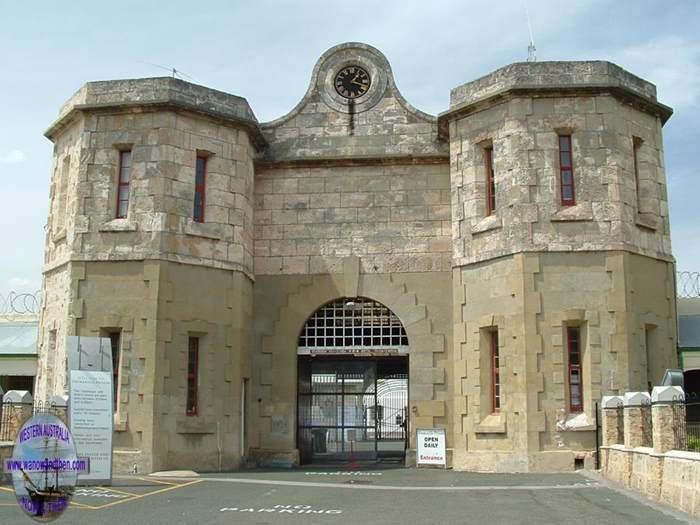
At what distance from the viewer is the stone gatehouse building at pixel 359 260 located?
1900 centimetres

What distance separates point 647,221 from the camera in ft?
65.7

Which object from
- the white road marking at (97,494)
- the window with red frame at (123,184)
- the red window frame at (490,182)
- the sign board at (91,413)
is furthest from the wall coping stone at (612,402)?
the window with red frame at (123,184)

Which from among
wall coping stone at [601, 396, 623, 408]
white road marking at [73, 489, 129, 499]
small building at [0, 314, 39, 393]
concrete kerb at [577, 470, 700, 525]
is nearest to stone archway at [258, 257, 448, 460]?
concrete kerb at [577, 470, 700, 525]

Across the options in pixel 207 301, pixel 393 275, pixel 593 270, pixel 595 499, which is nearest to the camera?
pixel 595 499

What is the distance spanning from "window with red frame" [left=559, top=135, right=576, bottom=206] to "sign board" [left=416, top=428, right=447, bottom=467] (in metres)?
6.30

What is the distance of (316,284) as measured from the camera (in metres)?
22.1

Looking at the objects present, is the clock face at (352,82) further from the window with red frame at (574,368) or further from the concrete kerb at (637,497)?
the concrete kerb at (637,497)

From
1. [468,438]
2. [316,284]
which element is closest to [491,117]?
[316,284]

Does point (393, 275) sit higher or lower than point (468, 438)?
higher

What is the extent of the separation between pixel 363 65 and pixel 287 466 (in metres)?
10.8

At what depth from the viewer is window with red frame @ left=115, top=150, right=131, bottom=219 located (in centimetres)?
2036

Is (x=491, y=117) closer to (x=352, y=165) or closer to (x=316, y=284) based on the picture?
(x=352, y=165)

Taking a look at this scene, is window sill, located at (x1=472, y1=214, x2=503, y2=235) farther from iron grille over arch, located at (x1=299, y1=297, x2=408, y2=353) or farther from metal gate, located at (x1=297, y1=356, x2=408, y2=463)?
metal gate, located at (x1=297, y1=356, x2=408, y2=463)

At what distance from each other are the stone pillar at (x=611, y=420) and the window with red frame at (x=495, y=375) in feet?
9.28
